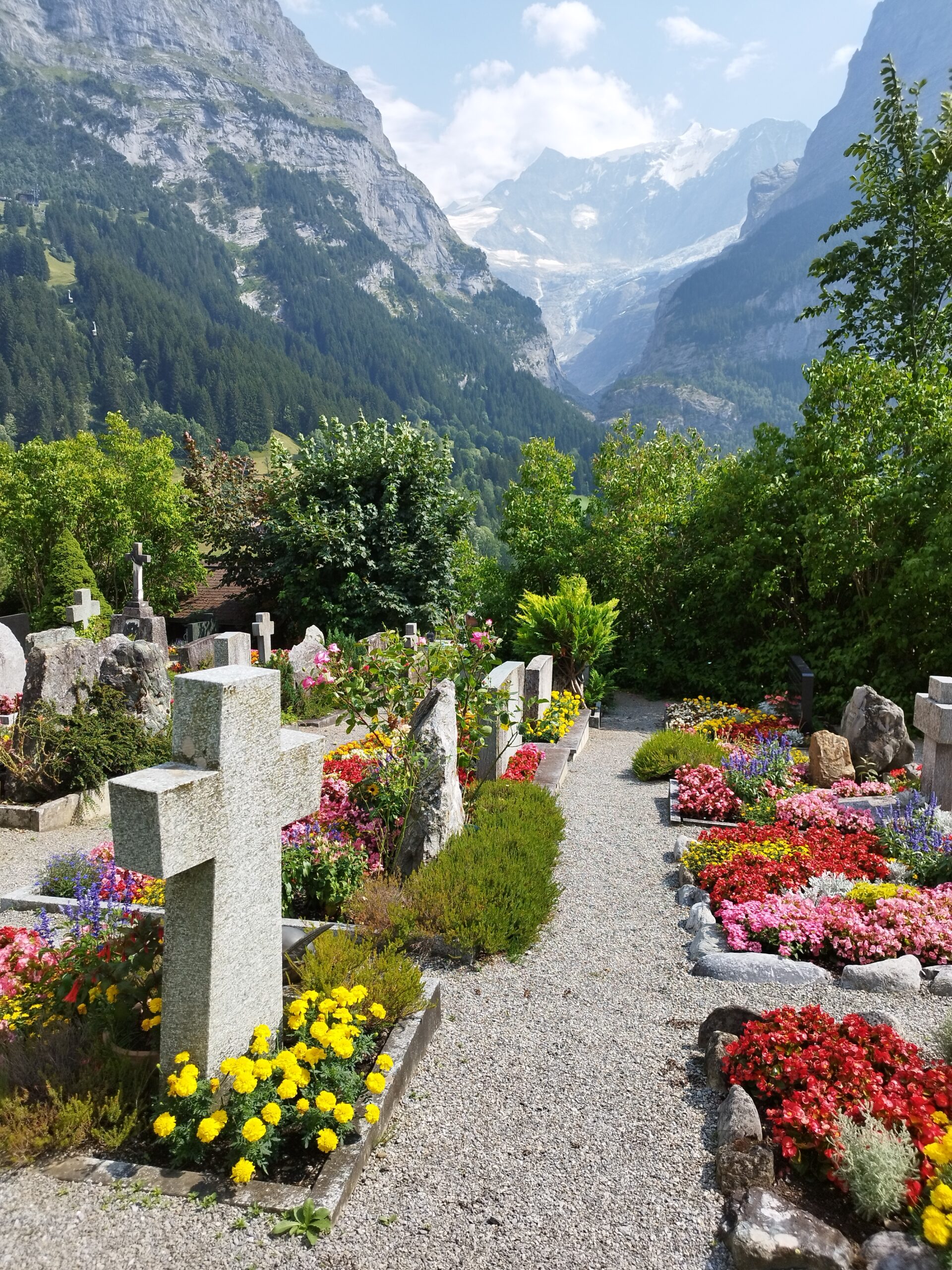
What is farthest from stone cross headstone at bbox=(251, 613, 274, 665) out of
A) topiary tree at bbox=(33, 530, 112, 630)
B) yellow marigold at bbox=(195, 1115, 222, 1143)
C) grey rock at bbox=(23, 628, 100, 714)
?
yellow marigold at bbox=(195, 1115, 222, 1143)

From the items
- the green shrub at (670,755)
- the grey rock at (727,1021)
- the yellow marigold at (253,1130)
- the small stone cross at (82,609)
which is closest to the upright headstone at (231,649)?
the small stone cross at (82,609)

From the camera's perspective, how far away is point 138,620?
55.4 feet

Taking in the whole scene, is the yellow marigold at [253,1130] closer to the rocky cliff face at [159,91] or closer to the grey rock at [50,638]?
the grey rock at [50,638]

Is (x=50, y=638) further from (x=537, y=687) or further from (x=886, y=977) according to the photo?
(x=886, y=977)

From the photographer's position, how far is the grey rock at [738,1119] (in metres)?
3.17

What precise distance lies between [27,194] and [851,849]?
17910 cm

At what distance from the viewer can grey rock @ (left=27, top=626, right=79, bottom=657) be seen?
9.32 metres

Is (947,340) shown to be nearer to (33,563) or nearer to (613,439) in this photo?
(613,439)

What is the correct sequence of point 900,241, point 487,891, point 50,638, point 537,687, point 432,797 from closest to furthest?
point 487,891
point 432,797
point 50,638
point 537,687
point 900,241

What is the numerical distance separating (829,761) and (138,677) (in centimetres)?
Result: 784

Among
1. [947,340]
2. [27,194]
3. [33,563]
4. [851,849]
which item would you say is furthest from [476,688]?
[27,194]

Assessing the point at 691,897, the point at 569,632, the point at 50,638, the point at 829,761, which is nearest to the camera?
the point at 691,897

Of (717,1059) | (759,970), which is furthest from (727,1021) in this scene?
(759,970)

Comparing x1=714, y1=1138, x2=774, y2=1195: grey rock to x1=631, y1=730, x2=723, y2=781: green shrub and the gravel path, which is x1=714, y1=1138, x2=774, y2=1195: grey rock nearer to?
the gravel path
